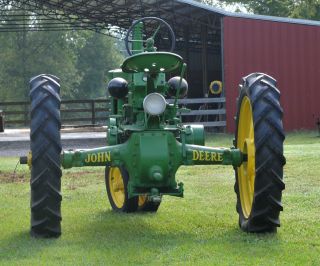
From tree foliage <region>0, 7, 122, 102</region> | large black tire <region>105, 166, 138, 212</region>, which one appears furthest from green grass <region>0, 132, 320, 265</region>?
tree foliage <region>0, 7, 122, 102</region>

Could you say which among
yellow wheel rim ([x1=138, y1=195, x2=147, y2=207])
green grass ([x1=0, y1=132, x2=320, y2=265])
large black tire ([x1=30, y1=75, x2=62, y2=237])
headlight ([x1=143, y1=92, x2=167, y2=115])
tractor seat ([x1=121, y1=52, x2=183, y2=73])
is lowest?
green grass ([x1=0, y1=132, x2=320, y2=265])

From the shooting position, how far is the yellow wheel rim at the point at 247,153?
6.50 metres

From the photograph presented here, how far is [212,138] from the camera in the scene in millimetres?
22094

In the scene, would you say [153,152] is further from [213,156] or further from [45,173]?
[45,173]

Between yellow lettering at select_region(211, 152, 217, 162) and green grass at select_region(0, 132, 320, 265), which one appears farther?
yellow lettering at select_region(211, 152, 217, 162)

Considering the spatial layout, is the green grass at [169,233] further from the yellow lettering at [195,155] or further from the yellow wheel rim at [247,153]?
the yellow lettering at [195,155]

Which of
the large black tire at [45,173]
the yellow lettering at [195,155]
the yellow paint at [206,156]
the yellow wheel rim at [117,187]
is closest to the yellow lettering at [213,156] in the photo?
the yellow paint at [206,156]

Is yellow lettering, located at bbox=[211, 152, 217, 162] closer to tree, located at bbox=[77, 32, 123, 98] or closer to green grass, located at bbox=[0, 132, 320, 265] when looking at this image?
green grass, located at bbox=[0, 132, 320, 265]

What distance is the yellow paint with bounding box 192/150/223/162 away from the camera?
21.4 ft

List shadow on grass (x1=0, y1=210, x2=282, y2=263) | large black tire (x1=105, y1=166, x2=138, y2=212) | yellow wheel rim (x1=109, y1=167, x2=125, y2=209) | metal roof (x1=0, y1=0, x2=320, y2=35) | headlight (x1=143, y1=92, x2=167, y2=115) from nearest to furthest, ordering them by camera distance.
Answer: shadow on grass (x1=0, y1=210, x2=282, y2=263) → headlight (x1=143, y1=92, x2=167, y2=115) → large black tire (x1=105, y1=166, x2=138, y2=212) → yellow wheel rim (x1=109, y1=167, x2=125, y2=209) → metal roof (x1=0, y1=0, x2=320, y2=35)

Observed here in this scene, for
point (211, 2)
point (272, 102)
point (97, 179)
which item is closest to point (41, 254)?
point (272, 102)

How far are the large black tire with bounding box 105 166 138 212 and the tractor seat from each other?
124cm

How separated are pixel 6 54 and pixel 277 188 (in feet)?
183

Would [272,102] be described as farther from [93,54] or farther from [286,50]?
[93,54]
